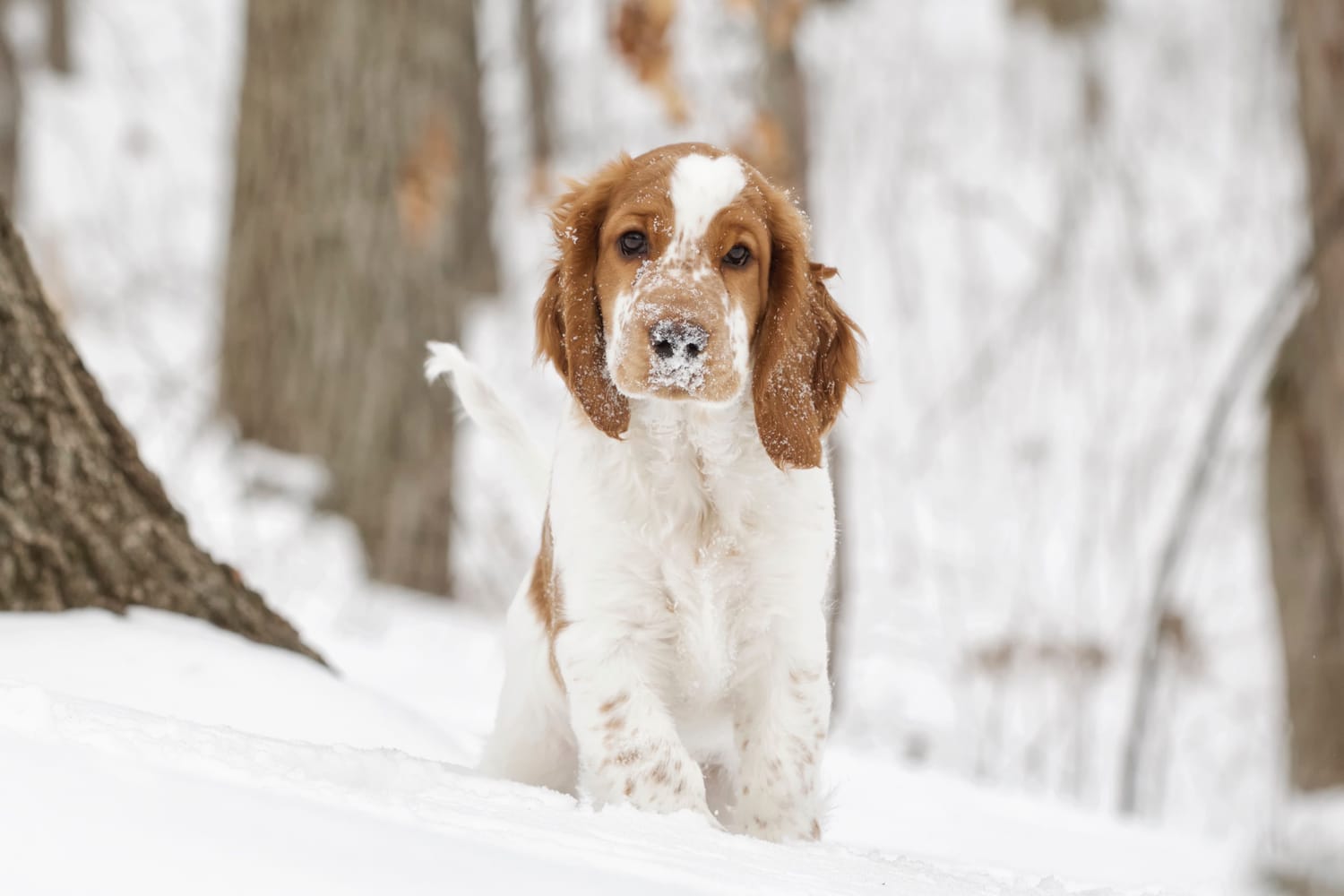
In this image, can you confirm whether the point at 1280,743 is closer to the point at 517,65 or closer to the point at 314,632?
the point at 314,632

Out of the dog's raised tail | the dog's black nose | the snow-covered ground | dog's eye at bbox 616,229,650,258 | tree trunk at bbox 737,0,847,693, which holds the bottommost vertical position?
the snow-covered ground

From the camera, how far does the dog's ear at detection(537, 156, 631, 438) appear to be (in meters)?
2.76

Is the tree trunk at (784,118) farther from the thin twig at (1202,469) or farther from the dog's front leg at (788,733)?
the dog's front leg at (788,733)

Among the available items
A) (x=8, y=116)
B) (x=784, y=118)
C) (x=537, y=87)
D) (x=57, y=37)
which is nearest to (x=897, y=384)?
(x=537, y=87)

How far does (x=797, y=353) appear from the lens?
2824 mm

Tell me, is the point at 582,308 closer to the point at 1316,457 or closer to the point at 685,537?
the point at 685,537

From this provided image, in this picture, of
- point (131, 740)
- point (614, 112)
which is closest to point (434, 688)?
point (131, 740)

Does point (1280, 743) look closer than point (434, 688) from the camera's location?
No

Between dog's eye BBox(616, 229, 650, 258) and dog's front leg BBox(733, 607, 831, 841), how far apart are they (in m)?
0.75

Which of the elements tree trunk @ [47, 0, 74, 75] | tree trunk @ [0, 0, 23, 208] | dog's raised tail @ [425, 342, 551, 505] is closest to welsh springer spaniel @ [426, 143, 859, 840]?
dog's raised tail @ [425, 342, 551, 505]

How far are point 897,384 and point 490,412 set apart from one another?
7785mm

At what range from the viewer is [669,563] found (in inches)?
106

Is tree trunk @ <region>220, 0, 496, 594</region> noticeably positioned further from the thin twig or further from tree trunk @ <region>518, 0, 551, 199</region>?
tree trunk @ <region>518, 0, 551, 199</region>

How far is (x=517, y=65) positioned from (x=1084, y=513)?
29.9 feet
